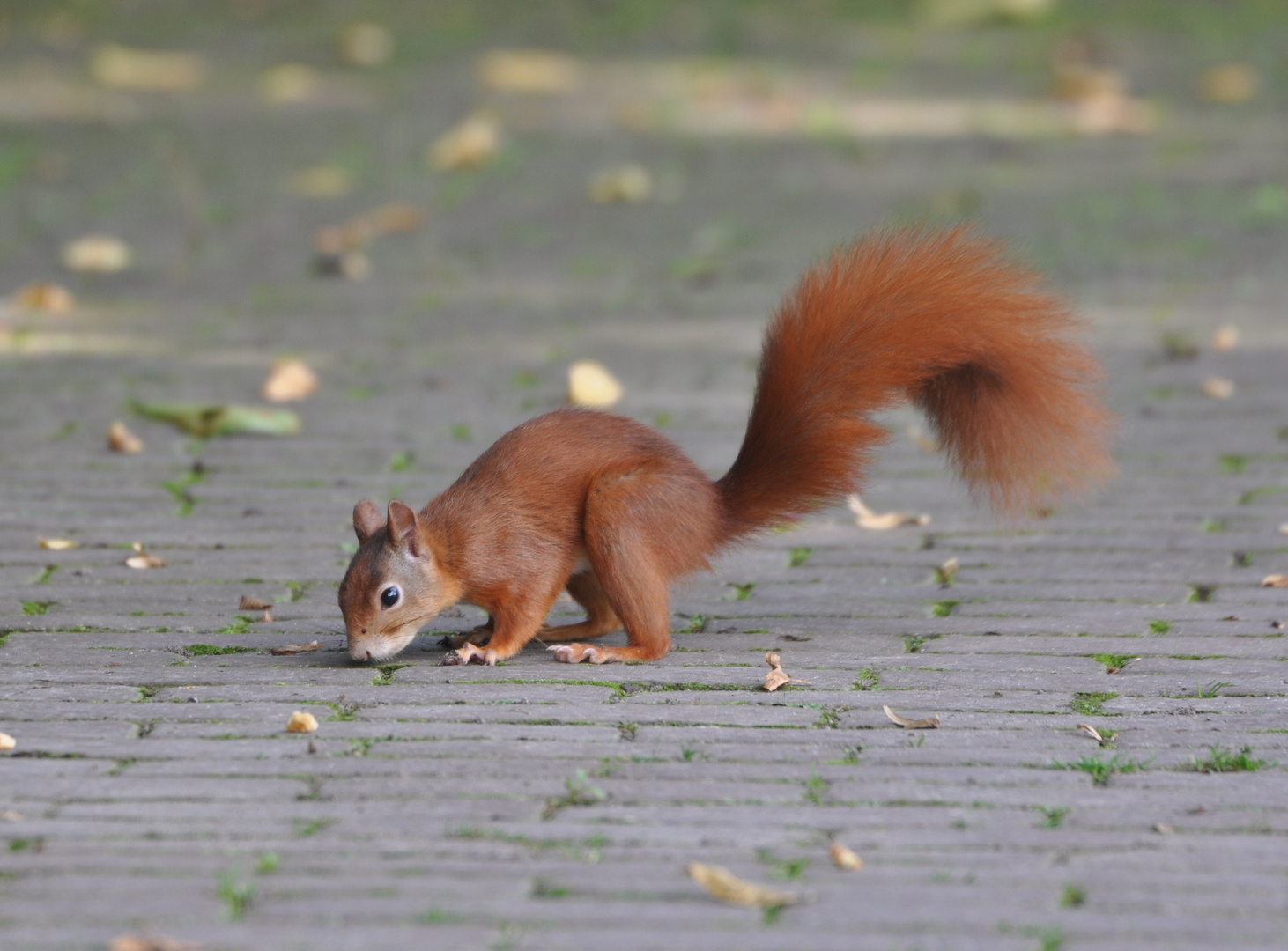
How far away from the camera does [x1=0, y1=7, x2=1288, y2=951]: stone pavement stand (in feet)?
9.62

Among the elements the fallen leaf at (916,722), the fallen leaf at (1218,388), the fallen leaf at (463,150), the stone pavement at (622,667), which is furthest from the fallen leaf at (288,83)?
the fallen leaf at (916,722)

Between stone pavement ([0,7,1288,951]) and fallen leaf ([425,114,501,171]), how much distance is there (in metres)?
1.85

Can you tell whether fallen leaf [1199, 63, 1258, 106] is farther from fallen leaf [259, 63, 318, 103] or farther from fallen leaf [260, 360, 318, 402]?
fallen leaf [260, 360, 318, 402]

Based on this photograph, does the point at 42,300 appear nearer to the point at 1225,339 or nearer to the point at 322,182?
the point at 322,182

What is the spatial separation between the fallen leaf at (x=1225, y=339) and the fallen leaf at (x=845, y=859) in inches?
191

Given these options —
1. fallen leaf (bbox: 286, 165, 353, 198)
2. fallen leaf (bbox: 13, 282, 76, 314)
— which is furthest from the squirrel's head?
fallen leaf (bbox: 286, 165, 353, 198)

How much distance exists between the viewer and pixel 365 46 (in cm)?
1367

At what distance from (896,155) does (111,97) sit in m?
5.73

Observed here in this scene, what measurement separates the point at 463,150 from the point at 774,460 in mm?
7040

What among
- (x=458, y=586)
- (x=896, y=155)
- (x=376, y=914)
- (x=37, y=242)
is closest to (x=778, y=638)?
(x=458, y=586)

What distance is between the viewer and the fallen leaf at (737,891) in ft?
9.46

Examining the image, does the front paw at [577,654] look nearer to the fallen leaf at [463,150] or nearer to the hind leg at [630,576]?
the hind leg at [630,576]

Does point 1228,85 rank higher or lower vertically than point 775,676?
higher

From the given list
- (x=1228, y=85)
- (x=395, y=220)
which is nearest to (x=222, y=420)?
(x=395, y=220)
